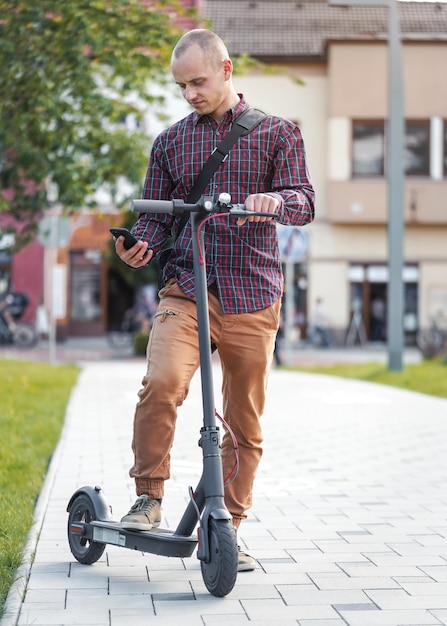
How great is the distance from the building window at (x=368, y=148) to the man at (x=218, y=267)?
111ft

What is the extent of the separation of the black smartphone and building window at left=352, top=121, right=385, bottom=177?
34.0m

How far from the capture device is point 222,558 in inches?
160

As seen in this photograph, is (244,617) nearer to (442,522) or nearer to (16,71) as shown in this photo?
(442,522)

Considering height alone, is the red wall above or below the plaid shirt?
above

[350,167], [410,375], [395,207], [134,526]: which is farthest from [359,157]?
[134,526]

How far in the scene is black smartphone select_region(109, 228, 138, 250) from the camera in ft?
14.2

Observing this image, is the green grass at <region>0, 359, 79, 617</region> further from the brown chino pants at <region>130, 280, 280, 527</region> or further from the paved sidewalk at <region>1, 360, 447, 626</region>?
the brown chino pants at <region>130, 280, 280, 527</region>

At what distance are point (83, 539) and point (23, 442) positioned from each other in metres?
4.54

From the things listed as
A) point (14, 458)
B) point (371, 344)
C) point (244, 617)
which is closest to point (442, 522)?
point (244, 617)

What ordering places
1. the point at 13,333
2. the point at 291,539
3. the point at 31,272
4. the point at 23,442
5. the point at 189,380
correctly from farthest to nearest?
the point at 31,272, the point at 13,333, the point at 23,442, the point at 291,539, the point at 189,380

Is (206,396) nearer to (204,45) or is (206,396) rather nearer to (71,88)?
(204,45)

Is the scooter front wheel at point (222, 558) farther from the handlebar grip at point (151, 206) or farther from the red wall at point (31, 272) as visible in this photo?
the red wall at point (31, 272)

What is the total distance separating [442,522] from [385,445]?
3536 millimetres

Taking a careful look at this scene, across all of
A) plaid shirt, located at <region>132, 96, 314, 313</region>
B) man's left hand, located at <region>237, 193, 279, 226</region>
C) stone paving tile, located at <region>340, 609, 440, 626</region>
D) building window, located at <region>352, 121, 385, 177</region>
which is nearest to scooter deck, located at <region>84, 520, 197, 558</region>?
stone paving tile, located at <region>340, 609, 440, 626</region>
